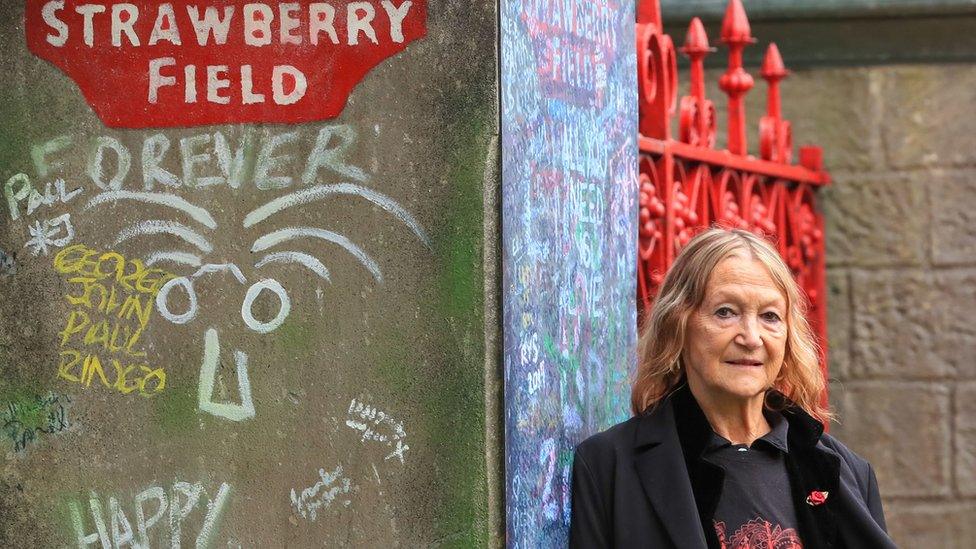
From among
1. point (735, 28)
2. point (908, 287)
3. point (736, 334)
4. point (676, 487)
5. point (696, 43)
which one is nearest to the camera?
point (676, 487)

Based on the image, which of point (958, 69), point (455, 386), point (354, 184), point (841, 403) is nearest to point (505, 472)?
point (455, 386)

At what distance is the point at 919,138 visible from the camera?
20.0ft

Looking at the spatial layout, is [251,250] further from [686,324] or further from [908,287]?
[908,287]

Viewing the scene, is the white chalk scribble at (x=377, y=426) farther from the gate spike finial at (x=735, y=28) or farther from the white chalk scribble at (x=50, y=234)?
the gate spike finial at (x=735, y=28)

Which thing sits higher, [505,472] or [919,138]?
[919,138]

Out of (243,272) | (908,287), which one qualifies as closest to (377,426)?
(243,272)

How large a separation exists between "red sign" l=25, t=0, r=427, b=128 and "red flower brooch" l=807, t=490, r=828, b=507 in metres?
1.20

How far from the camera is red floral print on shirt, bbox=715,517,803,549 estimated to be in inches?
126

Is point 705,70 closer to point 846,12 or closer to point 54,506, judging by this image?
point 846,12

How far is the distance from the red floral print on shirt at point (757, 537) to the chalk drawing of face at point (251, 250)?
834mm

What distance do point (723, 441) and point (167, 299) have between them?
1.17 metres

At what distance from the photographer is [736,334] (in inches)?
130

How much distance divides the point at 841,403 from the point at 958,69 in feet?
4.20

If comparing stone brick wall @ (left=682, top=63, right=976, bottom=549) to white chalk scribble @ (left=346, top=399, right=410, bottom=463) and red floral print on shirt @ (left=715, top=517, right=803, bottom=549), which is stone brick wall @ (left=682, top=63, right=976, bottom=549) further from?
white chalk scribble @ (left=346, top=399, right=410, bottom=463)
